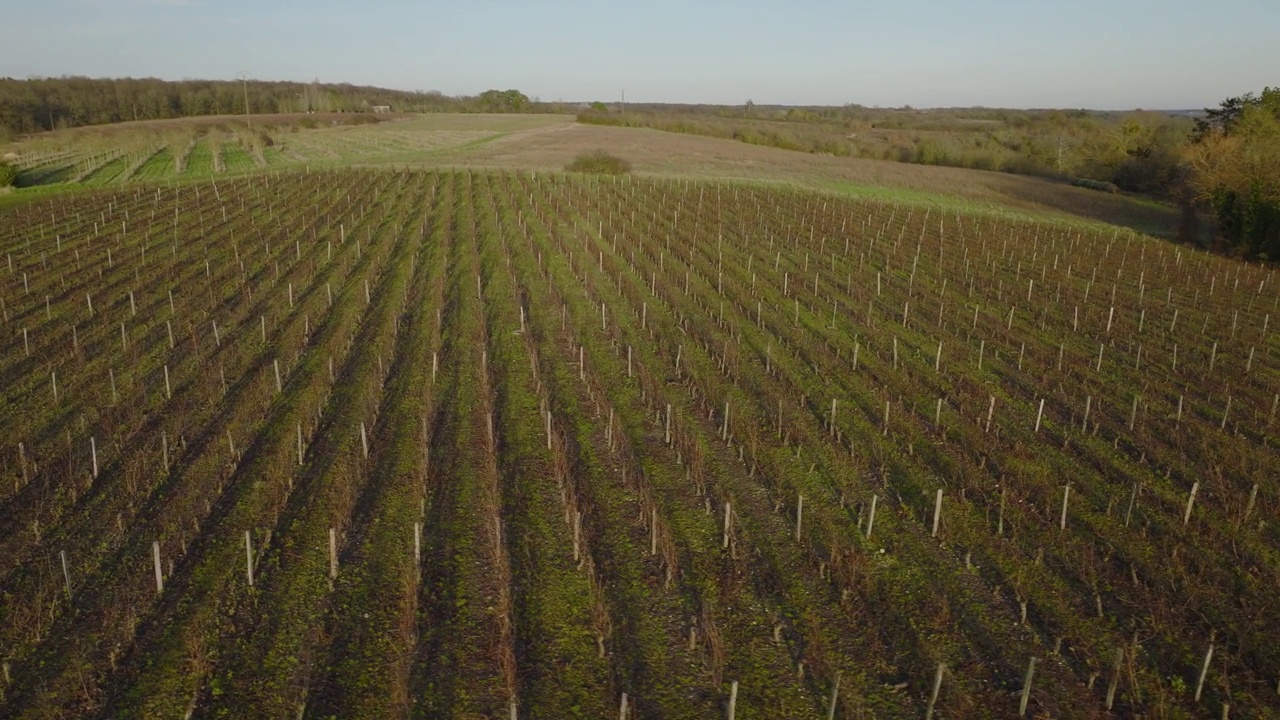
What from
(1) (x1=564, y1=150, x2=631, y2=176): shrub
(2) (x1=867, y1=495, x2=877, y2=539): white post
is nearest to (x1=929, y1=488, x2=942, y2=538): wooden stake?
(2) (x1=867, y1=495, x2=877, y2=539): white post

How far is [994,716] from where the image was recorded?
24.6 ft

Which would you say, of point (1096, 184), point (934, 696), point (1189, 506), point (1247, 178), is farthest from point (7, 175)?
point (1096, 184)

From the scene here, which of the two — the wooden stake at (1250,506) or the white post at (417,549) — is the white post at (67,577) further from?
the wooden stake at (1250,506)

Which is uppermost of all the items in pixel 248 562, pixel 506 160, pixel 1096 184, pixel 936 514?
pixel 506 160

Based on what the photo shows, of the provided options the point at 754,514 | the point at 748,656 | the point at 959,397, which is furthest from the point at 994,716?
the point at 959,397

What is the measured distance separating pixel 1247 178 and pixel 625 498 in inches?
1424

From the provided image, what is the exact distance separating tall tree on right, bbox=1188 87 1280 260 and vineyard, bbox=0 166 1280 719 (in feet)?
36.9

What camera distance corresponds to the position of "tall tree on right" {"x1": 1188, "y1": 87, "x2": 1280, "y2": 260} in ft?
106

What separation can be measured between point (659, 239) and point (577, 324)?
12.2 m

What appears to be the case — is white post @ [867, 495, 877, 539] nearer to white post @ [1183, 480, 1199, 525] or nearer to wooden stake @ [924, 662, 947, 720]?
wooden stake @ [924, 662, 947, 720]

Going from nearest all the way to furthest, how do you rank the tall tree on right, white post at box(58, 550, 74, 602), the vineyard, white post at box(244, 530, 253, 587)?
the vineyard → white post at box(58, 550, 74, 602) → white post at box(244, 530, 253, 587) → the tall tree on right

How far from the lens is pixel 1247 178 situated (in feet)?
116

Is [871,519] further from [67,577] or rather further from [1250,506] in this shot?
[67,577]

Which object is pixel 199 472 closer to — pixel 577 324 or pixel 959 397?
pixel 577 324
